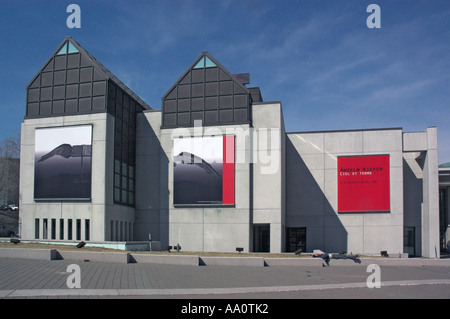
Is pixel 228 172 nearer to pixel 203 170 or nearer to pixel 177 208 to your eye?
pixel 203 170

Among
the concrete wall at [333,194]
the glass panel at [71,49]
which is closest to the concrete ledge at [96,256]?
the glass panel at [71,49]

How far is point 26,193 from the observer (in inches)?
1505

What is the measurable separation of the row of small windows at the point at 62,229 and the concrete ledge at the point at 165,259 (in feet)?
44.2

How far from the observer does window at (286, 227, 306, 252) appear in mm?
44562

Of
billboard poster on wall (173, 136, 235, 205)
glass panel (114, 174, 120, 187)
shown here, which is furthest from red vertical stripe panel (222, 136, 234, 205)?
glass panel (114, 174, 120, 187)

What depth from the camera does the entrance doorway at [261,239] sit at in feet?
144

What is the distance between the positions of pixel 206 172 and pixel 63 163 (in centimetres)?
1166

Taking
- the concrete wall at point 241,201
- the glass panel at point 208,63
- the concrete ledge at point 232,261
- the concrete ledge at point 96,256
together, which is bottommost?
the concrete ledge at point 232,261

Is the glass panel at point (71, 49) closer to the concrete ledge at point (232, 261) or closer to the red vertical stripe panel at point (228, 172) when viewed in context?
the red vertical stripe panel at point (228, 172)

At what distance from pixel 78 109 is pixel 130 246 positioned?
1273 centimetres

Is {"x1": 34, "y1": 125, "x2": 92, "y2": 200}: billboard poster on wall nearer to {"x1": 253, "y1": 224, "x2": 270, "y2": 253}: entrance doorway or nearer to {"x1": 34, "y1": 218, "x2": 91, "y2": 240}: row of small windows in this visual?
{"x1": 34, "y1": 218, "x2": 91, "y2": 240}: row of small windows

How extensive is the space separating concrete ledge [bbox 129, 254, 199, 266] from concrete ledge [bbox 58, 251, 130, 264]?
54 centimetres

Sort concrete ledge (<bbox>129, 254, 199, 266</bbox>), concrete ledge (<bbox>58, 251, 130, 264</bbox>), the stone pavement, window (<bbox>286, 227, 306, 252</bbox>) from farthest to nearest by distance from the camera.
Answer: window (<bbox>286, 227, 306, 252</bbox>)
concrete ledge (<bbox>129, 254, 199, 266</bbox>)
concrete ledge (<bbox>58, 251, 130, 264</bbox>)
the stone pavement

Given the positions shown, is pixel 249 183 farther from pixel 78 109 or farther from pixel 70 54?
pixel 70 54
